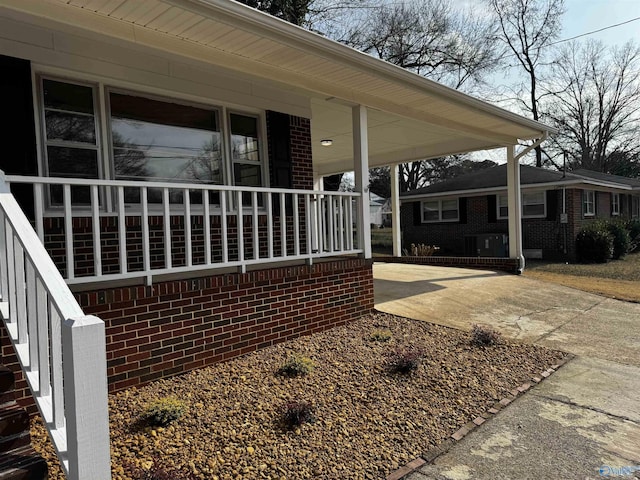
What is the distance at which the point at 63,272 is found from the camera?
13.5 feet

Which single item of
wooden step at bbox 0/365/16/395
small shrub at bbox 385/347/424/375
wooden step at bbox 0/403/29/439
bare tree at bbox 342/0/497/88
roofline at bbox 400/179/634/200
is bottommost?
small shrub at bbox 385/347/424/375

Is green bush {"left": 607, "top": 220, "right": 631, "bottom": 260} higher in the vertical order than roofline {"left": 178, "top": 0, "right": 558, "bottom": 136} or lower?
lower

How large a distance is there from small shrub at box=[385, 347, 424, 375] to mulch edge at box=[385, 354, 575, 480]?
0.77 meters

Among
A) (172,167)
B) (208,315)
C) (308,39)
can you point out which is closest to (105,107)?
(172,167)

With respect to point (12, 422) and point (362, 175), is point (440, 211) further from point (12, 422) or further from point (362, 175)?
point (12, 422)

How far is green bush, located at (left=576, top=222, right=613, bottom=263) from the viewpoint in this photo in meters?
15.0

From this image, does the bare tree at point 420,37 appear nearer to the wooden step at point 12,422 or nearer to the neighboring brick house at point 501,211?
the neighboring brick house at point 501,211

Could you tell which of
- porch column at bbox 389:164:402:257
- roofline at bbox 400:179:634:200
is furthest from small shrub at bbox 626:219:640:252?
porch column at bbox 389:164:402:257

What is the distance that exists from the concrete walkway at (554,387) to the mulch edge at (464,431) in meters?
0.05

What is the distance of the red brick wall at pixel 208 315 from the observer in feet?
11.8

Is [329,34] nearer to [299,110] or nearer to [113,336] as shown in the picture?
[299,110]

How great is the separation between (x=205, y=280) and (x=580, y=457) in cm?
327

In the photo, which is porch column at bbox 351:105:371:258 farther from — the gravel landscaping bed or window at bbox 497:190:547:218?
window at bbox 497:190:547:218

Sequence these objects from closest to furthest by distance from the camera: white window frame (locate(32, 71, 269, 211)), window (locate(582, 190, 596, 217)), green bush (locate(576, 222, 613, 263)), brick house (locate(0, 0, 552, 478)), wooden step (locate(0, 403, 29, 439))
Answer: wooden step (locate(0, 403, 29, 439)) < brick house (locate(0, 0, 552, 478)) < white window frame (locate(32, 71, 269, 211)) < green bush (locate(576, 222, 613, 263)) < window (locate(582, 190, 596, 217))
